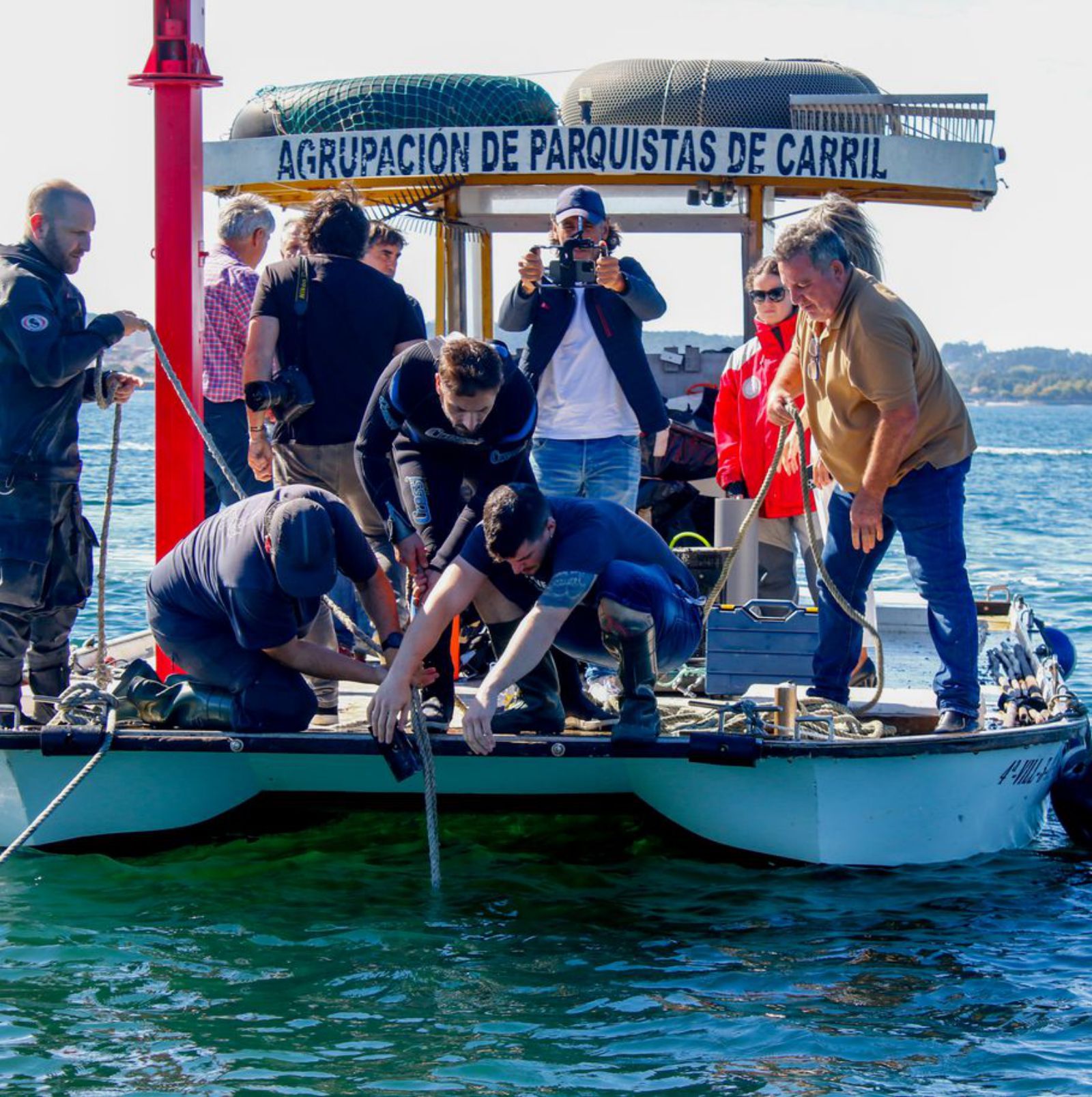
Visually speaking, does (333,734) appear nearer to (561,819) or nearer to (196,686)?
(196,686)

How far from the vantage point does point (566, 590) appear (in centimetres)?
553

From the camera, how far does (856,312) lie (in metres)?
5.82

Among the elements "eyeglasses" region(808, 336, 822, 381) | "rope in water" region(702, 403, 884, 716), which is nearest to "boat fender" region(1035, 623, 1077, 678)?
"rope in water" region(702, 403, 884, 716)

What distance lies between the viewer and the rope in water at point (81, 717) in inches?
225

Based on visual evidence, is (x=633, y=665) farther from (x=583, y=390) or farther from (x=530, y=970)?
(x=583, y=390)

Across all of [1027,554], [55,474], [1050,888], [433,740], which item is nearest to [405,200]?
[55,474]

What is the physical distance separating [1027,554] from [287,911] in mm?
19134

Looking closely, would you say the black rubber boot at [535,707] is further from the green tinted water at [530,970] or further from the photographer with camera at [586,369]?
the photographer with camera at [586,369]

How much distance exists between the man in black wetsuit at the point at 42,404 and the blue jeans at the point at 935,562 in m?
2.80

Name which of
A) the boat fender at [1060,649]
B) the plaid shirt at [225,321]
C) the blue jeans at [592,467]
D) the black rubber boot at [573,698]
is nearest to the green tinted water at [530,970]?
the black rubber boot at [573,698]

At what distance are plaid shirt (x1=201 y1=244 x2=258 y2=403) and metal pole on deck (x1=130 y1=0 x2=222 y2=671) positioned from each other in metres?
0.77

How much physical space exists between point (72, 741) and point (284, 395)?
1.60m

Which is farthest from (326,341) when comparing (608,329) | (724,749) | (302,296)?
(724,749)

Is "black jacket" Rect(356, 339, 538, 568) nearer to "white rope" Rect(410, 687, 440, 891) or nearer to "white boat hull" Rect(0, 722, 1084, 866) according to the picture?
"white rope" Rect(410, 687, 440, 891)
